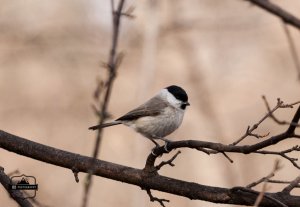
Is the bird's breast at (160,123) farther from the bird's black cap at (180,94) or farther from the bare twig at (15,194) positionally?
the bare twig at (15,194)

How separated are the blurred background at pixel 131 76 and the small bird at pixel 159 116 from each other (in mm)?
1815

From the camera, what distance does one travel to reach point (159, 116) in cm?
368

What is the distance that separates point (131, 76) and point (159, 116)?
2.84 m

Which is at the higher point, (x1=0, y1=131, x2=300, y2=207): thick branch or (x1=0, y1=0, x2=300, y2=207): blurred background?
(x1=0, y1=131, x2=300, y2=207): thick branch

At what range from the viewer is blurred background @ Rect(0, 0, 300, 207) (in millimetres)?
5750

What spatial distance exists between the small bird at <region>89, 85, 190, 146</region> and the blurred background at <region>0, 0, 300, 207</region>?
1815 mm

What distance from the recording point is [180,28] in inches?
243

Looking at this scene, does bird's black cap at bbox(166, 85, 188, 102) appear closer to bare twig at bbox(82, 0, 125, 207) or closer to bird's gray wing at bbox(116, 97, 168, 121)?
bird's gray wing at bbox(116, 97, 168, 121)

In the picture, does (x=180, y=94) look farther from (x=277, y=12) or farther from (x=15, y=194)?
(x=277, y=12)

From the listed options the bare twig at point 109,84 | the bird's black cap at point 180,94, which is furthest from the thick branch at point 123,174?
the bird's black cap at point 180,94

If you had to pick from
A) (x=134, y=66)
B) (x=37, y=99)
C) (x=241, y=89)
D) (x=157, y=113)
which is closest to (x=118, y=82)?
(x=134, y=66)

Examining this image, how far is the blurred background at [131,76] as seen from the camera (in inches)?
226

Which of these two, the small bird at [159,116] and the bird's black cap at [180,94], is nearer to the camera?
the small bird at [159,116]

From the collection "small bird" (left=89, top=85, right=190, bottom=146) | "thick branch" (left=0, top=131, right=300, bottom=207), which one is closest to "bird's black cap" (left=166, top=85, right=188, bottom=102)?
"small bird" (left=89, top=85, right=190, bottom=146)
